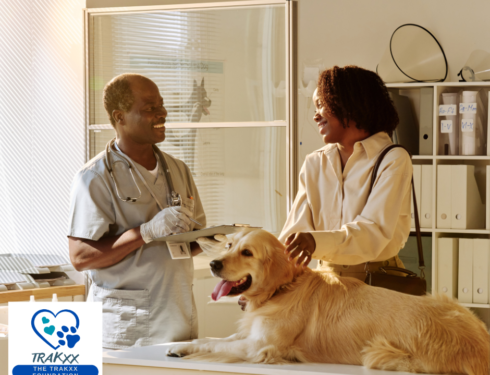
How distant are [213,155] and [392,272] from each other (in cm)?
214

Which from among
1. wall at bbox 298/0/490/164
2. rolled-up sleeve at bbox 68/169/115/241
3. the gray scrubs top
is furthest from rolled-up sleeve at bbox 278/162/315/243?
wall at bbox 298/0/490/164

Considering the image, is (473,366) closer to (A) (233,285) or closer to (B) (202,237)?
(A) (233,285)

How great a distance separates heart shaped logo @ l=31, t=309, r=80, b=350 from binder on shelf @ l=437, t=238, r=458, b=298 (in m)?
2.48

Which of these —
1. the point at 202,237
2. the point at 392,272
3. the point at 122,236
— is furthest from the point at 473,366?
the point at 122,236

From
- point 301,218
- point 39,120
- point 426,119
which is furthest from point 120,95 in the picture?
point 426,119

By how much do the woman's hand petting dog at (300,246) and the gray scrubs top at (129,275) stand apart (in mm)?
686

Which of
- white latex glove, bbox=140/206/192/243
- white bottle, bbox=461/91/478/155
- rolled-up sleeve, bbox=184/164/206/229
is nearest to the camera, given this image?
white latex glove, bbox=140/206/192/243

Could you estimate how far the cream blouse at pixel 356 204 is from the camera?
1.36 m

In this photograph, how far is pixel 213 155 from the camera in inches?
139

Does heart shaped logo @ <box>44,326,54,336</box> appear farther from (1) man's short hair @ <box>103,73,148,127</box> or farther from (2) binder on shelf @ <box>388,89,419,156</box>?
(2) binder on shelf @ <box>388,89,419,156</box>

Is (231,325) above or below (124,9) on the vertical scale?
below

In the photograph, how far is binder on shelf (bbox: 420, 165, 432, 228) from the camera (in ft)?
10.7

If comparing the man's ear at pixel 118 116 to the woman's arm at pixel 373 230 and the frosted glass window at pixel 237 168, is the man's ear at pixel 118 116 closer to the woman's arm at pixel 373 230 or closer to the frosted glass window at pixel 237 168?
the woman's arm at pixel 373 230

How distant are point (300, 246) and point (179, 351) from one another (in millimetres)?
429
